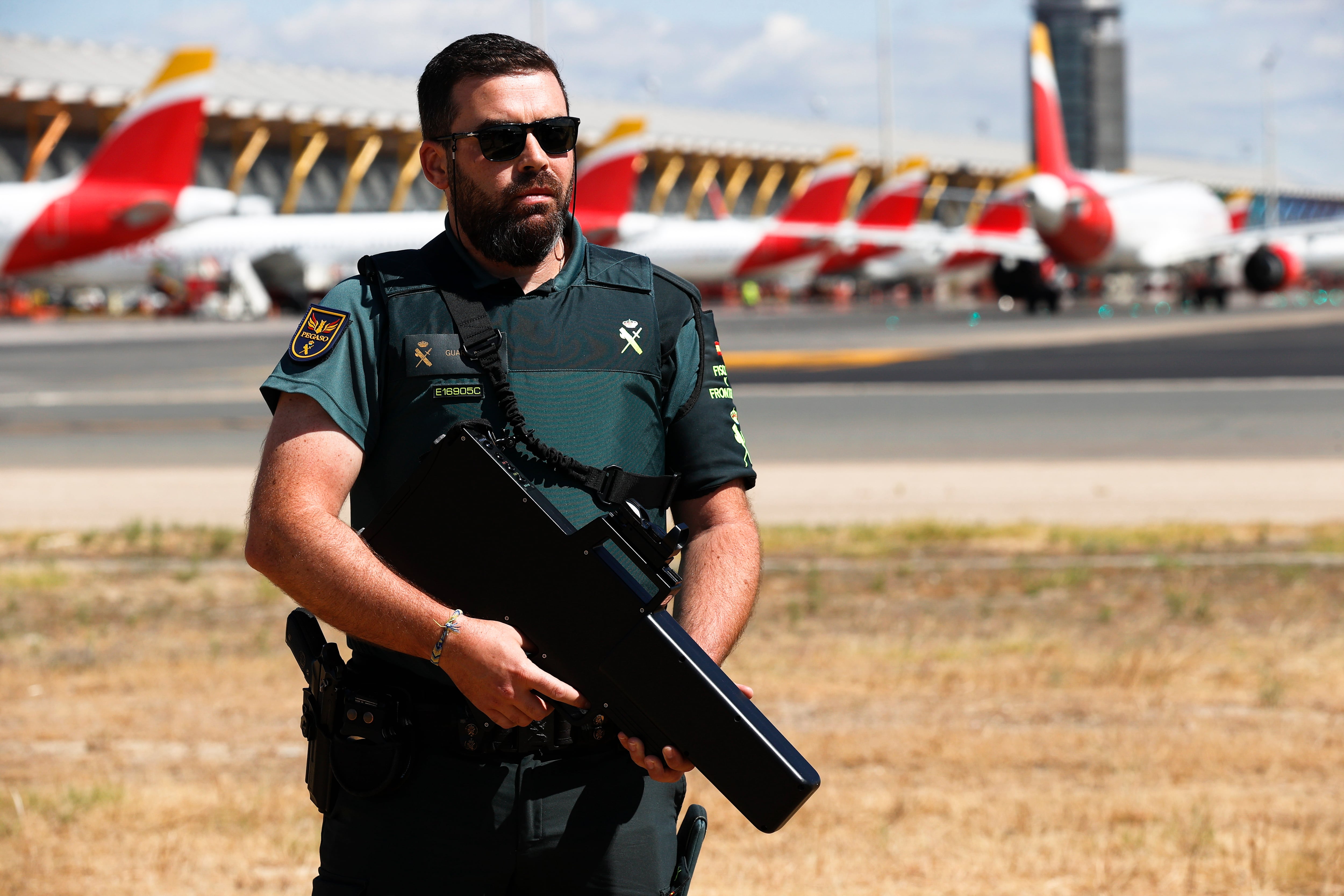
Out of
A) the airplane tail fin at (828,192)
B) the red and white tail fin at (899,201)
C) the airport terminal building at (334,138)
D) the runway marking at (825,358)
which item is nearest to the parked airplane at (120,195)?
the airport terminal building at (334,138)

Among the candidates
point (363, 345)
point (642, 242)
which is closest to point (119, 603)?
point (363, 345)

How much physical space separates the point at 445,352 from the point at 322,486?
294mm

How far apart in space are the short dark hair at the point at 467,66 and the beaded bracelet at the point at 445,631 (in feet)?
2.73

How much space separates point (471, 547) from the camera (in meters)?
2.41

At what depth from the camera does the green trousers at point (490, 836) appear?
2490 millimetres

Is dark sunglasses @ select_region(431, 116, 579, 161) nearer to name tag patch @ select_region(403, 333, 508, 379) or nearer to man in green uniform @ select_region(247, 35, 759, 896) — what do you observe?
man in green uniform @ select_region(247, 35, 759, 896)

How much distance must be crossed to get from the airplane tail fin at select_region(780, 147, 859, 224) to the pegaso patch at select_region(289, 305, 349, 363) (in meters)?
74.6

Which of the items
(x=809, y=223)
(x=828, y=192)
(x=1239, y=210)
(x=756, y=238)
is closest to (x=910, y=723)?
(x=756, y=238)

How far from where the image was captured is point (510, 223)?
255cm

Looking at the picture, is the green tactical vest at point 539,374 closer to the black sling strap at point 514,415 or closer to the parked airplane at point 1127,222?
the black sling strap at point 514,415

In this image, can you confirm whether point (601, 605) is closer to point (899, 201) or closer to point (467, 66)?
point (467, 66)

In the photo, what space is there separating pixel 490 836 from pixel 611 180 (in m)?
60.1

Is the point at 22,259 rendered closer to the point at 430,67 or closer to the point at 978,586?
the point at 978,586

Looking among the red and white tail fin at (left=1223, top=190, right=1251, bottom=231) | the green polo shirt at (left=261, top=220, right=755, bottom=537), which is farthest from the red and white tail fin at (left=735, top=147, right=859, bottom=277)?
the green polo shirt at (left=261, top=220, right=755, bottom=537)
